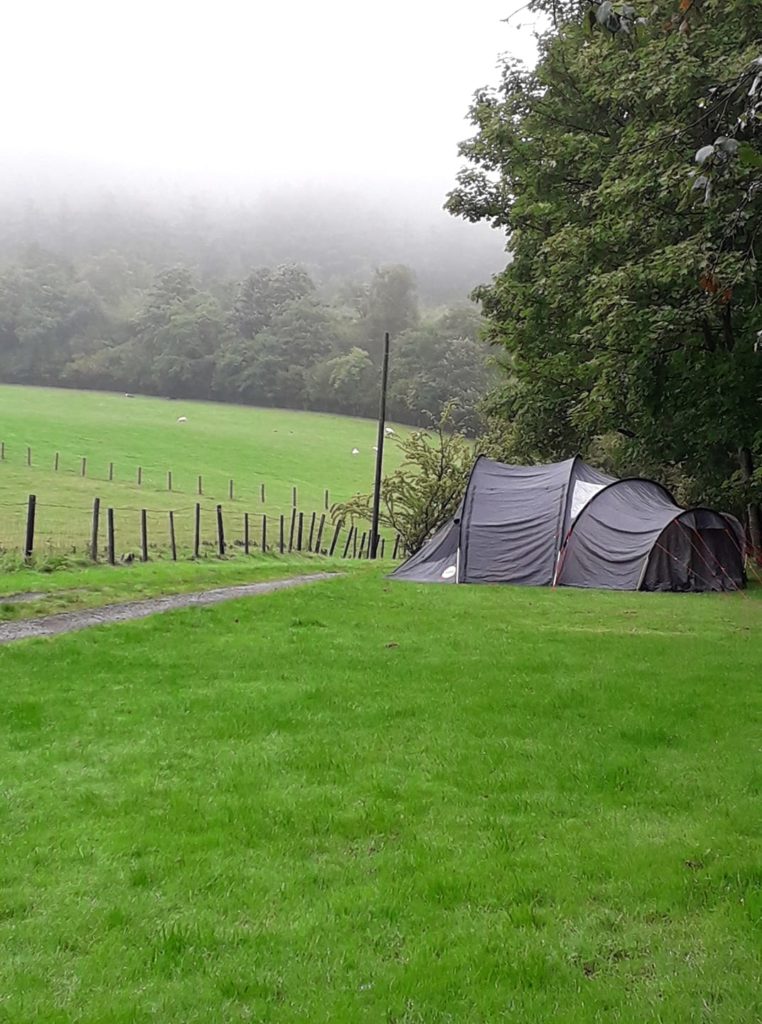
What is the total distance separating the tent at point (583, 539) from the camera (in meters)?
17.6

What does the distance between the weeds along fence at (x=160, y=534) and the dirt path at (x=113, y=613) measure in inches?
204

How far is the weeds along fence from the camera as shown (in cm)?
2172

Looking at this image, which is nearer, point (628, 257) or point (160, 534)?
point (628, 257)

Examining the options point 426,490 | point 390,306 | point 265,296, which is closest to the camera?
point 426,490

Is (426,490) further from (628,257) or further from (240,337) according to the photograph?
(240,337)

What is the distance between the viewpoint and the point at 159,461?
49938 mm

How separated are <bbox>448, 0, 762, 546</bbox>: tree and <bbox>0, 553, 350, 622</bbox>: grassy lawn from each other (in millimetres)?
8365

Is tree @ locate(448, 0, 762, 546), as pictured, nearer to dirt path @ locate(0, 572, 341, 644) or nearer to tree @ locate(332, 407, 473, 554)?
tree @ locate(332, 407, 473, 554)

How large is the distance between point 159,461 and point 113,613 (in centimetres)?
3873

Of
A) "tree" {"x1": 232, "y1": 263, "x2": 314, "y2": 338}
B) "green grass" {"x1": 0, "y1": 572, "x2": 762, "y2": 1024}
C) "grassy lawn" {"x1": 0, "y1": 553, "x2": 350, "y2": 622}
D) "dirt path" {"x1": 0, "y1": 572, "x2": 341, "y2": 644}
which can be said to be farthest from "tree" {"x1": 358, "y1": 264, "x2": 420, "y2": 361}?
"green grass" {"x1": 0, "y1": 572, "x2": 762, "y2": 1024}

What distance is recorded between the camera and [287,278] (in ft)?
303

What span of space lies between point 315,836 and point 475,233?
172100 millimetres

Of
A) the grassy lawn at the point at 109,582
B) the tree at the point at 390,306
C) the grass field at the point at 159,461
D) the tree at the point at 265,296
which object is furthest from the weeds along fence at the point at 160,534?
the tree at the point at 390,306

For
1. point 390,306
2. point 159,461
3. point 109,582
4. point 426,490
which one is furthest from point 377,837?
point 390,306
